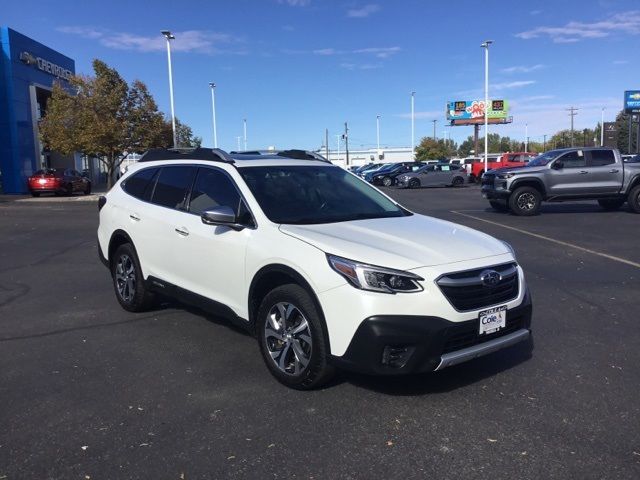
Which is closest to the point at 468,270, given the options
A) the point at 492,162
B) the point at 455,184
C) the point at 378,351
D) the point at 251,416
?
the point at 378,351

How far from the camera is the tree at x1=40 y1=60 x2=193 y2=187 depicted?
28625 millimetres

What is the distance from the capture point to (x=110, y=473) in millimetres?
3102

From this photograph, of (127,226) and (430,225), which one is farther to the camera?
(127,226)

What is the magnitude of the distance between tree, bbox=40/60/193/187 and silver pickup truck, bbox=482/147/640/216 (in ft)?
66.1

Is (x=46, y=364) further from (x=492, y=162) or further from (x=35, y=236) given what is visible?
(x=492, y=162)

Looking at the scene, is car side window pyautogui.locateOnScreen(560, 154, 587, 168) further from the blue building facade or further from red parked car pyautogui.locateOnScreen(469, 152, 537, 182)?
the blue building facade

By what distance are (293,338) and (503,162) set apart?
36.2 m

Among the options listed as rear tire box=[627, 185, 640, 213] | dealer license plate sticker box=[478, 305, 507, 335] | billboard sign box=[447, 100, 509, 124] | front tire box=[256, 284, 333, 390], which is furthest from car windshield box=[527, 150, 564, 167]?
billboard sign box=[447, 100, 509, 124]

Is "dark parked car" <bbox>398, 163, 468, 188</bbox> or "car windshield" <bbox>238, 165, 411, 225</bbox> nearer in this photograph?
"car windshield" <bbox>238, 165, 411, 225</bbox>

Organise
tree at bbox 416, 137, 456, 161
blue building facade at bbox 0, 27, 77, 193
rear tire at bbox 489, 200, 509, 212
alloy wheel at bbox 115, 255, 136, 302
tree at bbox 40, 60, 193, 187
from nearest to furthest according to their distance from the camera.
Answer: alloy wheel at bbox 115, 255, 136, 302, rear tire at bbox 489, 200, 509, 212, tree at bbox 40, 60, 193, 187, blue building facade at bbox 0, 27, 77, 193, tree at bbox 416, 137, 456, 161

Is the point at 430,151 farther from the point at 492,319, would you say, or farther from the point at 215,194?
the point at 492,319

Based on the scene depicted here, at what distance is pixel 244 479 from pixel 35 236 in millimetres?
12358

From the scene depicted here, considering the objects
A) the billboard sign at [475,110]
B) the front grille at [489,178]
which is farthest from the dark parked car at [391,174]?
the billboard sign at [475,110]

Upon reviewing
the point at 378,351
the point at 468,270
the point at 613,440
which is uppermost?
the point at 468,270
